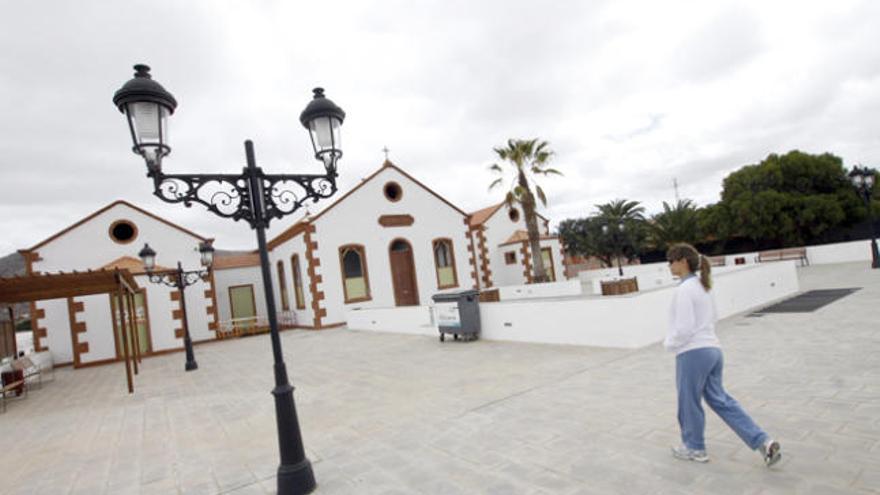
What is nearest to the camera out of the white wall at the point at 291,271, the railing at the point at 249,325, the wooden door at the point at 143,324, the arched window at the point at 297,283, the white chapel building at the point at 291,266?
the white chapel building at the point at 291,266

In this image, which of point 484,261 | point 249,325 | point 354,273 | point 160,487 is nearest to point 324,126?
point 160,487

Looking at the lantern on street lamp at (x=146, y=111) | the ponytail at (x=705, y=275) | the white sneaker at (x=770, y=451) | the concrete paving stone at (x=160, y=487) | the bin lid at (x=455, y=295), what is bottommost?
the concrete paving stone at (x=160, y=487)

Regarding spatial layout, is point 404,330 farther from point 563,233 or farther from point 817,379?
point 563,233

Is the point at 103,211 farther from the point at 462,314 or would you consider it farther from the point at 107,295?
the point at 462,314

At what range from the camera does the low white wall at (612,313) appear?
7.54 m

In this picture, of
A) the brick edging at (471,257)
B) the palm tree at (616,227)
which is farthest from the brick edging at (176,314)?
the palm tree at (616,227)

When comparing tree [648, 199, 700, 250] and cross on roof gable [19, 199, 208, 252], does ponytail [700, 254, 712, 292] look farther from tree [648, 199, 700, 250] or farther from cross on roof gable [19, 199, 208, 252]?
tree [648, 199, 700, 250]

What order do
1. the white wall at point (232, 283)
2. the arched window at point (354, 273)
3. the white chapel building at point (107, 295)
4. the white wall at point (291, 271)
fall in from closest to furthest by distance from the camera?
1. the white chapel building at point (107, 295)
2. the arched window at point (354, 273)
3. the white wall at point (291, 271)
4. the white wall at point (232, 283)

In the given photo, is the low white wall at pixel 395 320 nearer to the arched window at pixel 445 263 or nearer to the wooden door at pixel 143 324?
the arched window at pixel 445 263

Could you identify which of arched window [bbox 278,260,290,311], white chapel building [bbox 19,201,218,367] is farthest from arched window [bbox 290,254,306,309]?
white chapel building [bbox 19,201,218,367]

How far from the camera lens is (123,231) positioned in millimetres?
15922

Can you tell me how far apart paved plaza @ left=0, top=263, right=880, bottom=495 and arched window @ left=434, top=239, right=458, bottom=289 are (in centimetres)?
1098

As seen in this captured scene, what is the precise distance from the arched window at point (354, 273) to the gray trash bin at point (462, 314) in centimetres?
800

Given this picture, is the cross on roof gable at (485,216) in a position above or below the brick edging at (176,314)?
above
